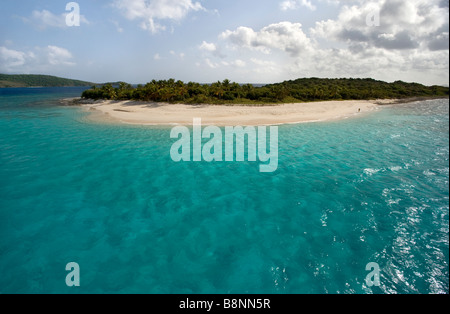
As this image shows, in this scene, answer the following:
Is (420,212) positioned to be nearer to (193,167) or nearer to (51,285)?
(193,167)

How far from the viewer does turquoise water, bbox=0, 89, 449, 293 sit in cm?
706

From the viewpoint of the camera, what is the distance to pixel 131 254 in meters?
8.05

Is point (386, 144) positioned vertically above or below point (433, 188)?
above
